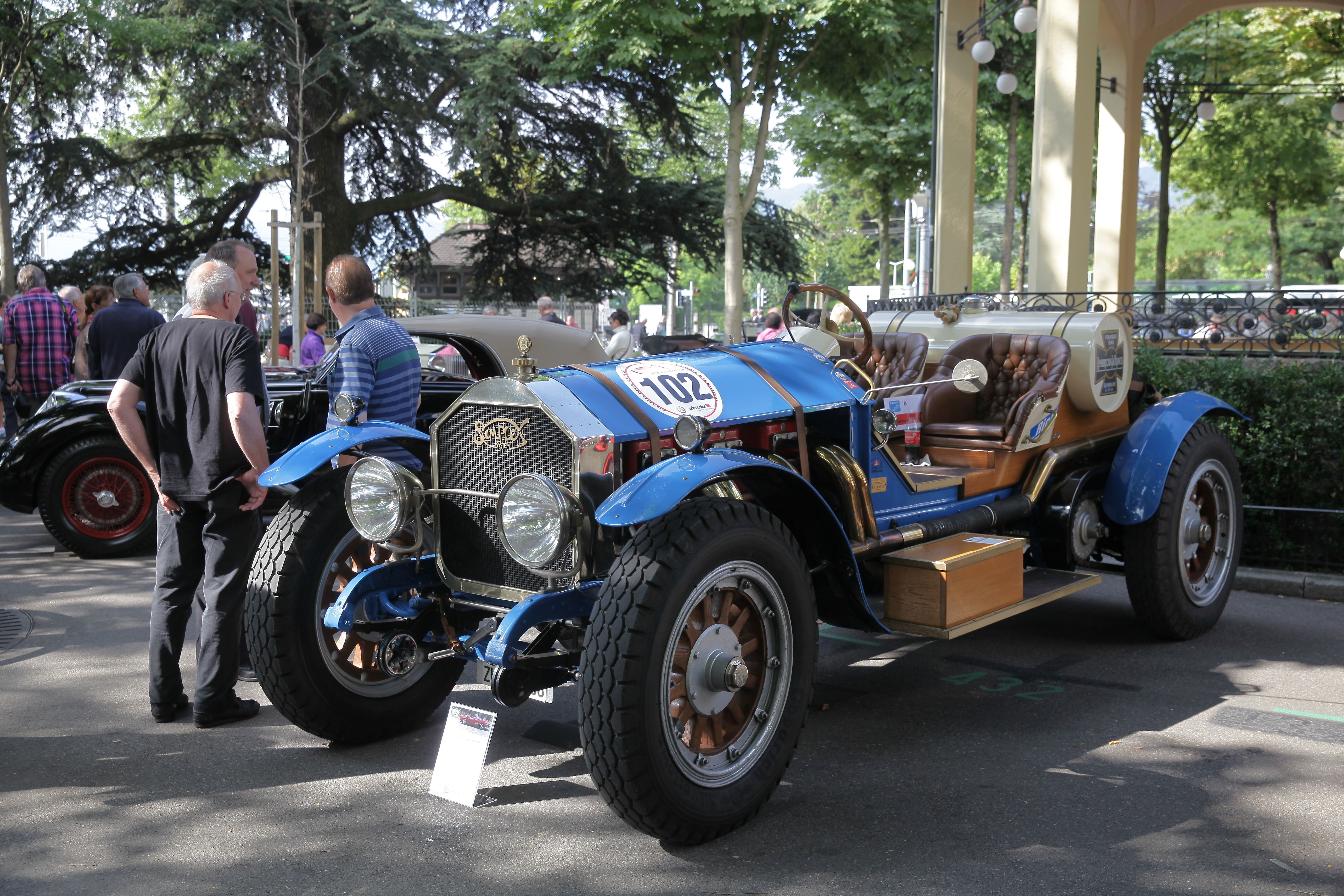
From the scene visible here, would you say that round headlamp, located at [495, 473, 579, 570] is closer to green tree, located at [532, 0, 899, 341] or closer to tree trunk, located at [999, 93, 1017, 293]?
green tree, located at [532, 0, 899, 341]

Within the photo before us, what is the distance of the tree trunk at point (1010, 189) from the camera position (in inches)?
731

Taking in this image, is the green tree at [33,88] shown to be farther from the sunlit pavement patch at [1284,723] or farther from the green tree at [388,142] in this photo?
the sunlit pavement patch at [1284,723]

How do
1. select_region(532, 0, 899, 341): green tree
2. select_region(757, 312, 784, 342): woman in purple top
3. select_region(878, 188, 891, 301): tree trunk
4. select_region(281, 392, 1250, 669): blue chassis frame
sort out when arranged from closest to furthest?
select_region(281, 392, 1250, 669): blue chassis frame < select_region(757, 312, 784, 342): woman in purple top < select_region(532, 0, 899, 341): green tree < select_region(878, 188, 891, 301): tree trunk

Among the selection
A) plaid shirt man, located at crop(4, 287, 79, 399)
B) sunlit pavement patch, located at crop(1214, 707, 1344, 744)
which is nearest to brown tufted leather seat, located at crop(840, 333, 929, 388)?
sunlit pavement patch, located at crop(1214, 707, 1344, 744)

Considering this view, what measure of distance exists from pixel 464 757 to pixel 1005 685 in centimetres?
251

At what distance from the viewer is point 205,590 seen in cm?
444

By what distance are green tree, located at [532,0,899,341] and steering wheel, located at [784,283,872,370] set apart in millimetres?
11306

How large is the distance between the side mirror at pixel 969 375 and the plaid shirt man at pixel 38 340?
826 centimetres

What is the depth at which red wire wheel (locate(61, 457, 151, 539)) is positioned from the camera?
7.69m

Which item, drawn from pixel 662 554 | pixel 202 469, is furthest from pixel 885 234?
pixel 662 554

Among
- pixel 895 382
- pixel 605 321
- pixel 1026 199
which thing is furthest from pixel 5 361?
pixel 605 321

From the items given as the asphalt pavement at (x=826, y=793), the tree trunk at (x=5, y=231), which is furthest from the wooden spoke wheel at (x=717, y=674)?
the tree trunk at (x=5, y=231)

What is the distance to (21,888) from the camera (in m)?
3.07

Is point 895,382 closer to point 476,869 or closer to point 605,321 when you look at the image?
point 476,869
